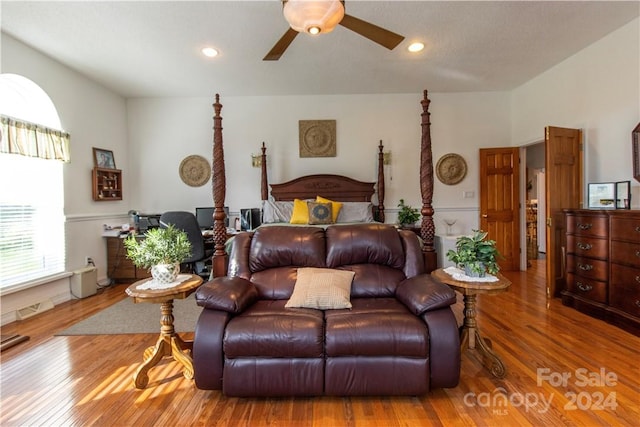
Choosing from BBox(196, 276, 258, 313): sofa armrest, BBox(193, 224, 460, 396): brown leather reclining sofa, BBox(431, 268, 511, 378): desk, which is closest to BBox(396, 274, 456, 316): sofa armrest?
BBox(193, 224, 460, 396): brown leather reclining sofa

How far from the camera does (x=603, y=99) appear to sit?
3375 mm

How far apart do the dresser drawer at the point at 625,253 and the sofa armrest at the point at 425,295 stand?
79.8 inches

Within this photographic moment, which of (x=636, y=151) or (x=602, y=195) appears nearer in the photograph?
(x=636, y=151)

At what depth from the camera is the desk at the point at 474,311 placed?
1945mm

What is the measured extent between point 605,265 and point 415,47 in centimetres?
297

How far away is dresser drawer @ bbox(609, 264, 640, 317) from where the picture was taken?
2625mm

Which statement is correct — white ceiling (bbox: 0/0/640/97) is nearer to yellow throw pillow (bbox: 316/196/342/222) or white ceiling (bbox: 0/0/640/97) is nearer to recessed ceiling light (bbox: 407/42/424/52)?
recessed ceiling light (bbox: 407/42/424/52)

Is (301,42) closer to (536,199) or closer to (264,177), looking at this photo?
(264,177)

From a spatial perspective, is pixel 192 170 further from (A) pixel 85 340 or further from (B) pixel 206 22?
(A) pixel 85 340

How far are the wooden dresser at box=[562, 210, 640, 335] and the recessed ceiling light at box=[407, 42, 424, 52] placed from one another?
2.43 meters

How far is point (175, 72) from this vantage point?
407 cm

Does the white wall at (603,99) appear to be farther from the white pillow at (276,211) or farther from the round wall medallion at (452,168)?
the white pillow at (276,211)

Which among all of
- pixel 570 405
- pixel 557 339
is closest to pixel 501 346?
pixel 557 339

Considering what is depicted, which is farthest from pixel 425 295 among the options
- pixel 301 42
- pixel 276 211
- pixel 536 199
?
pixel 536 199
